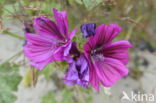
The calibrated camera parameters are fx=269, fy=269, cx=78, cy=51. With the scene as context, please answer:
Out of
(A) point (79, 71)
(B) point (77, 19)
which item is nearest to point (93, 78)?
(A) point (79, 71)

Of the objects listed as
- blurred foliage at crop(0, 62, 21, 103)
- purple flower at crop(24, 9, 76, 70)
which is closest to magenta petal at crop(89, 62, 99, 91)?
purple flower at crop(24, 9, 76, 70)

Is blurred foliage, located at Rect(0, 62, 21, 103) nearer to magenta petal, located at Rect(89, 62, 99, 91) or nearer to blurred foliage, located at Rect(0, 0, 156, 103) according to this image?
blurred foliage, located at Rect(0, 0, 156, 103)

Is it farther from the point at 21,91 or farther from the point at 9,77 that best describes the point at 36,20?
the point at 21,91

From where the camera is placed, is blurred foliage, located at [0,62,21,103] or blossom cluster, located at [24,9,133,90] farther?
blurred foliage, located at [0,62,21,103]

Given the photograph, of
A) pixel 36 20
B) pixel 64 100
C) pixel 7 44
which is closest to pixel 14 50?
pixel 7 44

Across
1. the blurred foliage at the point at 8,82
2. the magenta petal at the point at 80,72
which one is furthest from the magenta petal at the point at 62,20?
the blurred foliage at the point at 8,82

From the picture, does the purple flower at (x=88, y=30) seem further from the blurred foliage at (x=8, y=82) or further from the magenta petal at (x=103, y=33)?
the blurred foliage at (x=8, y=82)

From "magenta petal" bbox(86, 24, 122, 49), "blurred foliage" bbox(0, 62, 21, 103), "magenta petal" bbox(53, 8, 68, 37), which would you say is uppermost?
"magenta petal" bbox(53, 8, 68, 37)
